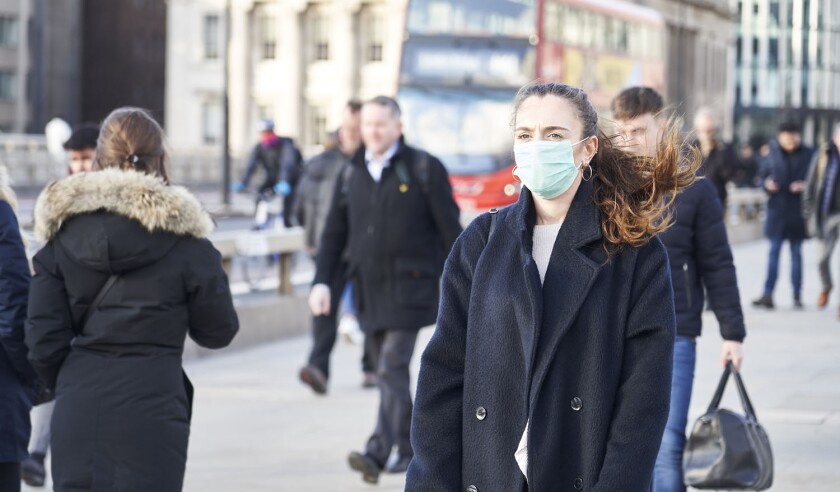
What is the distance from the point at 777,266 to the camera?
1574cm

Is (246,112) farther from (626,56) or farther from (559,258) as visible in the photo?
(559,258)

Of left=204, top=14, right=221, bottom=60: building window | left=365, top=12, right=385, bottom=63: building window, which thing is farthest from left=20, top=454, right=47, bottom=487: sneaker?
left=204, top=14, right=221, bottom=60: building window

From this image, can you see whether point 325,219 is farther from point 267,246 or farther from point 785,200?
point 785,200

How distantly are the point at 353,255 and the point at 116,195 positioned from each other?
3.24m

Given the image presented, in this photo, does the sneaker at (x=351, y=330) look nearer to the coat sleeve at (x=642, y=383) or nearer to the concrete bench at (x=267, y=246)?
the concrete bench at (x=267, y=246)

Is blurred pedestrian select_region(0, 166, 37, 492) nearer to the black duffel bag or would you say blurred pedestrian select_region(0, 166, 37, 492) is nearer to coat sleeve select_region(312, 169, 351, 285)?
the black duffel bag

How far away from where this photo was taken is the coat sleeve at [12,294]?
5.13m

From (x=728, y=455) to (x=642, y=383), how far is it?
244 centimetres

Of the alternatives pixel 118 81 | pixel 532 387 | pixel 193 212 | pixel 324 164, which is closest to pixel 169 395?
A: pixel 193 212

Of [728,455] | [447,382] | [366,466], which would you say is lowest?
[366,466]

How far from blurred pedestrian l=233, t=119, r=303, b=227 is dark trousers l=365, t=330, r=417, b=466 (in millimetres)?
10640

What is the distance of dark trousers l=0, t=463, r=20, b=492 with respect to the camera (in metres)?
5.14

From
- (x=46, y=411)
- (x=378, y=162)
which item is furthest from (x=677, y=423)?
(x=46, y=411)

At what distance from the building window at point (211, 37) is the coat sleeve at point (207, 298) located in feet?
258
